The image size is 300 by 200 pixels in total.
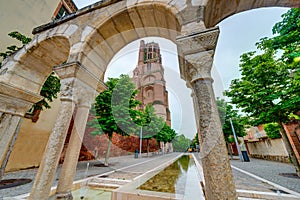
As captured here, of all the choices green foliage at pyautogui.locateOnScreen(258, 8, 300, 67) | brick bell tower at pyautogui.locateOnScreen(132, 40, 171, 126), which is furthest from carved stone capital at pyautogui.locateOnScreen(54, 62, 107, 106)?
brick bell tower at pyautogui.locateOnScreen(132, 40, 171, 126)

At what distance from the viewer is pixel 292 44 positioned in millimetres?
4484

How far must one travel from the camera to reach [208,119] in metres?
1.46

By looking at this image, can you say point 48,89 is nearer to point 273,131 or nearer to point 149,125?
point 149,125

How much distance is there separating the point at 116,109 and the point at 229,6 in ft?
22.6

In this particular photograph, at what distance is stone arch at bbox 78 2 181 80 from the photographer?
238 cm

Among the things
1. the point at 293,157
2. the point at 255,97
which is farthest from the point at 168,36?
the point at 293,157

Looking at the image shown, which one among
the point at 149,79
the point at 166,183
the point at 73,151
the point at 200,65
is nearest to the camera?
the point at 200,65

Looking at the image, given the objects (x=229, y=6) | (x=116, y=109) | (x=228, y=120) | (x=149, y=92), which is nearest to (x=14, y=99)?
(x=229, y=6)

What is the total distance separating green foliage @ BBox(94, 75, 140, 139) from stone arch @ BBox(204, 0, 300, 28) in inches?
259

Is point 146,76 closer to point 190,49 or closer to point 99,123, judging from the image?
point 99,123

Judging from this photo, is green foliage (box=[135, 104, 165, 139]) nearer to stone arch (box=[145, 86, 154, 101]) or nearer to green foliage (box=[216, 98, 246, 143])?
green foliage (box=[216, 98, 246, 143])

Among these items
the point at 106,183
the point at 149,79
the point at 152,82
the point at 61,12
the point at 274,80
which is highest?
the point at 149,79

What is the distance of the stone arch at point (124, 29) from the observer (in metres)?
2.38

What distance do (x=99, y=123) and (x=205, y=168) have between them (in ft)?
23.6
